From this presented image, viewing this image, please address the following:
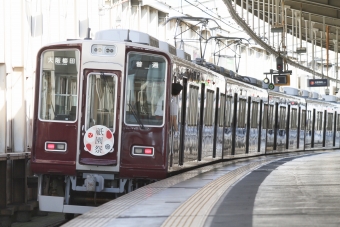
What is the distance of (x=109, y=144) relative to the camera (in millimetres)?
11570

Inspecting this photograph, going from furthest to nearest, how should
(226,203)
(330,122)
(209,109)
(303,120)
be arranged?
(330,122) → (303,120) → (209,109) → (226,203)

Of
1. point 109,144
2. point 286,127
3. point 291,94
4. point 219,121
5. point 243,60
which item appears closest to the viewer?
point 109,144

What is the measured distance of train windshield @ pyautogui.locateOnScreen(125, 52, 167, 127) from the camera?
11.8 m

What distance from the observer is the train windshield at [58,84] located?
11789 millimetres

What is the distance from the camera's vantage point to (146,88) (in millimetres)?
11836

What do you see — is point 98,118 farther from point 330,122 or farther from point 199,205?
point 330,122

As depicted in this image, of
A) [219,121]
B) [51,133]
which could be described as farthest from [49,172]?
[219,121]

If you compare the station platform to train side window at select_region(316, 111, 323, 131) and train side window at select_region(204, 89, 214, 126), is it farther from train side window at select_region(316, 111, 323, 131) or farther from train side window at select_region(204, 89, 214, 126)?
train side window at select_region(316, 111, 323, 131)

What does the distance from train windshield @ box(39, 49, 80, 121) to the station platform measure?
6.05ft

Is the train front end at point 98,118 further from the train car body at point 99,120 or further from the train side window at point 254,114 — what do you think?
the train side window at point 254,114

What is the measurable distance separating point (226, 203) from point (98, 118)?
3.24 meters

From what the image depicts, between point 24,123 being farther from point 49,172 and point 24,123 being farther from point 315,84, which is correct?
point 315,84

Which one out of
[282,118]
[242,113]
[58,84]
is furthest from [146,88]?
[282,118]

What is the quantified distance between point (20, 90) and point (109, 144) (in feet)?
38.7
